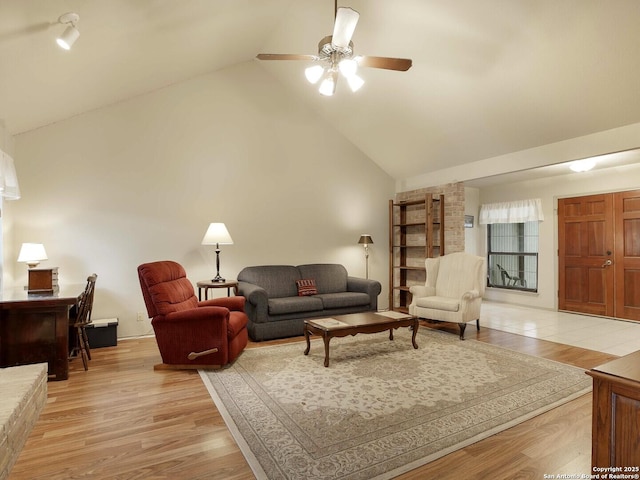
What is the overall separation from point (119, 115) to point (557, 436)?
5.32 meters

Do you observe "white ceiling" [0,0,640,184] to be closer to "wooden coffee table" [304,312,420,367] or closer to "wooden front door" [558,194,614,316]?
"wooden front door" [558,194,614,316]

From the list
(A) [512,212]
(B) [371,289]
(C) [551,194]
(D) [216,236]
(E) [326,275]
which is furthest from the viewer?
(A) [512,212]

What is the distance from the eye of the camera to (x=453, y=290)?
188 inches

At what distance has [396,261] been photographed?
6320mm

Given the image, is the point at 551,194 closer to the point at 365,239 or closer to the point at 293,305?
the point at 365,239

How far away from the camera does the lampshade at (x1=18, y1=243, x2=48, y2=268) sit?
11.4 ft

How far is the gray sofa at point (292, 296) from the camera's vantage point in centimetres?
427

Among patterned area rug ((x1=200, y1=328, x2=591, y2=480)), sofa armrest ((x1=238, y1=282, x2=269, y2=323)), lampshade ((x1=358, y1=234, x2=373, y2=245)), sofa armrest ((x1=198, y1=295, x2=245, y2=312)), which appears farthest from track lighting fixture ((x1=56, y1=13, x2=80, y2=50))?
lampshade ((x1=358, y1=234, x2=373, y2=245))

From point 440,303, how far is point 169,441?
3.39m

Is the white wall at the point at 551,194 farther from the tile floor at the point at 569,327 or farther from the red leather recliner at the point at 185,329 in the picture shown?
the red leather recliner at the point at 185,329

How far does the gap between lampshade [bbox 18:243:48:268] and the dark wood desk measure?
552 millimetres

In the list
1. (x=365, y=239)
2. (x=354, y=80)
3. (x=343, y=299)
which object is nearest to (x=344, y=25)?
(x=354, y=80)

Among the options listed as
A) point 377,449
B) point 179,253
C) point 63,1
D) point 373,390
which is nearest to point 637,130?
point 373,390

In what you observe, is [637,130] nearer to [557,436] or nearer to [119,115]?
[557,436]
